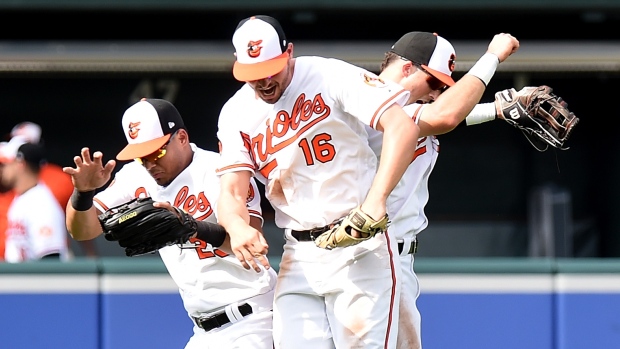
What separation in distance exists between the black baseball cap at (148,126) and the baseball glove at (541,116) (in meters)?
1.20

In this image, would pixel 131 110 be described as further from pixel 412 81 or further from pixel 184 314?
pixel 184 314

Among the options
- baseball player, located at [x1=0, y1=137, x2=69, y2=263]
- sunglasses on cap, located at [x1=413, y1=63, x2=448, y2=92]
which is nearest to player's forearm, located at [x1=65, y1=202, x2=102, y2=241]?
sunglasses on cap, located at [x1=413, y1=63, x2=448, y2=92]

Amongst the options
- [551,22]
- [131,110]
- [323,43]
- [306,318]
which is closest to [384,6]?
Result: [323,43]

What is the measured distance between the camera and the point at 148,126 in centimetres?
412

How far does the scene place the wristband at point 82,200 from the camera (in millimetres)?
4105

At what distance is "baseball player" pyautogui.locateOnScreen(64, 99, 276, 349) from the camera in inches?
161

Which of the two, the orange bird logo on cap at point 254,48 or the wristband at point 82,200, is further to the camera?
the wristband at point 82,200

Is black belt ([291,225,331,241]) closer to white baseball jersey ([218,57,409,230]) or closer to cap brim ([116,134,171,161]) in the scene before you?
white baseball jersey ([218,57,409,230])

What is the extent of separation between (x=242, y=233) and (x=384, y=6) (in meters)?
4.75

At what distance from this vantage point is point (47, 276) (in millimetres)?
5266

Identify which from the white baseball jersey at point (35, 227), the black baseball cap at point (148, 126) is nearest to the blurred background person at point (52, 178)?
the white baseball jersey at point (35, 227)

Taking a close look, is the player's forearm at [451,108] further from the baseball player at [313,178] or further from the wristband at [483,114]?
the wristband at [483,114]

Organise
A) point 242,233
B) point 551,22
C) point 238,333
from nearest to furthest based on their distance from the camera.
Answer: point 242,233
point 238,333
point 551,22

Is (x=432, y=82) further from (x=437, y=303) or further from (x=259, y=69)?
(x=437, y=303)
